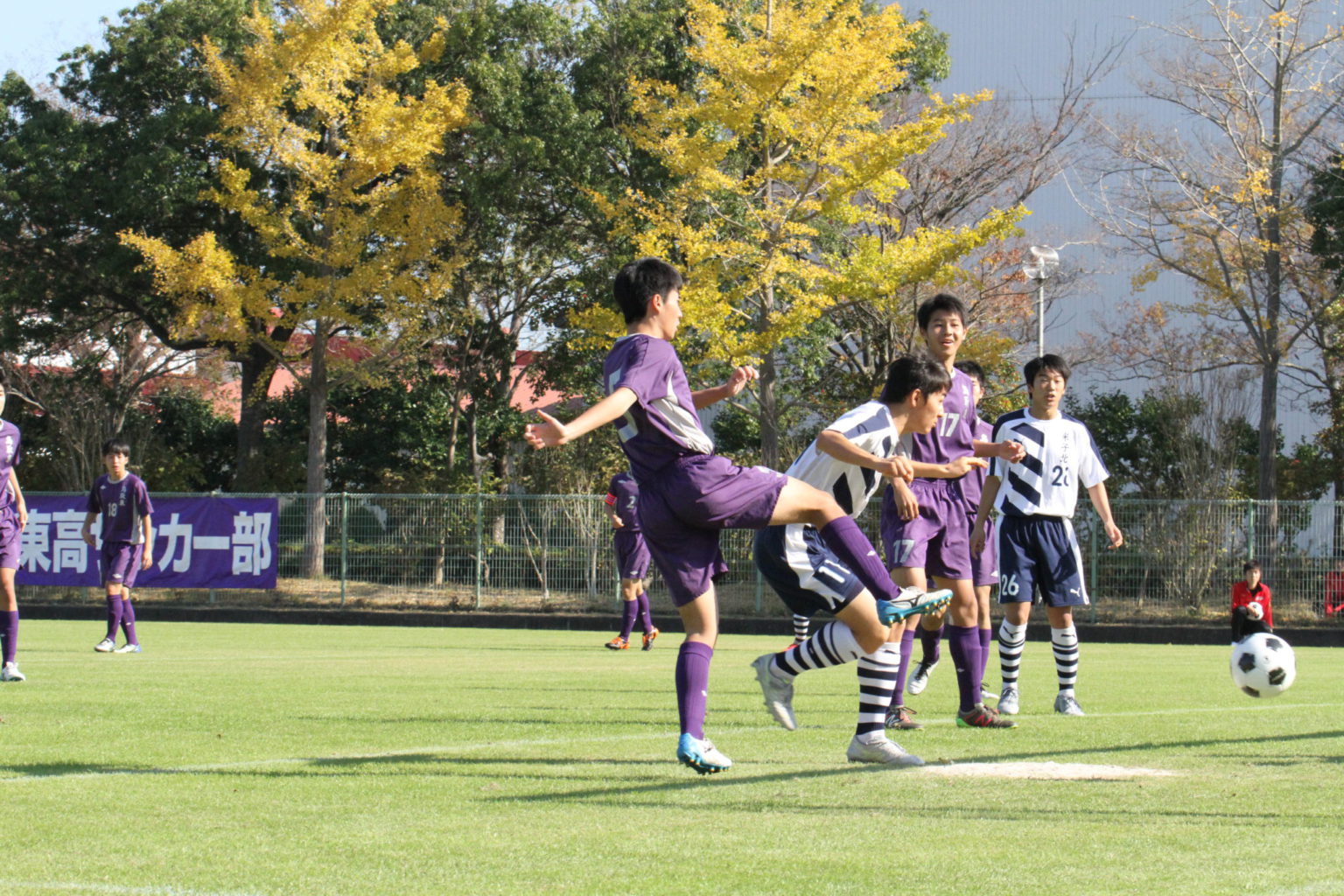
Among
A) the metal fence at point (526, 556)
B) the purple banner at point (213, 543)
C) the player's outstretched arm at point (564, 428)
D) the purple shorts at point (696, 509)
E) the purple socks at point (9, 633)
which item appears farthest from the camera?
the purple banner at point (213, 543)

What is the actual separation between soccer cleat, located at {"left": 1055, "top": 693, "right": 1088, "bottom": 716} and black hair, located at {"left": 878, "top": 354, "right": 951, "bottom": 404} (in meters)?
2.63

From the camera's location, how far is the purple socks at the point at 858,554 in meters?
5.53

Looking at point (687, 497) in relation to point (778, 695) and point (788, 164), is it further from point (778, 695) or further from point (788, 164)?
point (788, 164)

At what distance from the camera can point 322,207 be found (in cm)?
2597

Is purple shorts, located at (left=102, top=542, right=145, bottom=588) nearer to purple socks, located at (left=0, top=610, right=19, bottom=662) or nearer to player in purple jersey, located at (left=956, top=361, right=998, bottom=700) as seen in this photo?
purple socks, located at (left=0, top=610, right=19, bottom=662)

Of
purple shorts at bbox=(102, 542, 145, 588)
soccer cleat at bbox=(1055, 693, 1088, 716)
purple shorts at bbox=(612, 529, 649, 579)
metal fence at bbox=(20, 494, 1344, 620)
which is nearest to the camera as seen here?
soccer cleat at bbox=(1055, 693, 1088, 716)

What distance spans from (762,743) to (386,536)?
1736cm

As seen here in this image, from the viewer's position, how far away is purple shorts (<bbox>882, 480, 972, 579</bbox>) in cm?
730

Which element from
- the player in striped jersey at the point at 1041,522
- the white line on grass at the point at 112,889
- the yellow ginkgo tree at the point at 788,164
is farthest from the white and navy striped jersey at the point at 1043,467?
the yellow ginkgo tree at the point at 788,164

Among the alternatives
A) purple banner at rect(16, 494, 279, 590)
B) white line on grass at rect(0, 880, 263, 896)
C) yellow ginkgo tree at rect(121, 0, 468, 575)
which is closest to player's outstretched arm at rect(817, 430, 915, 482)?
white line on grass at rect(0, 880, 263, 896)

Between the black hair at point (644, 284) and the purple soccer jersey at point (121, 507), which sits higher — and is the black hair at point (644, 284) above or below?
above

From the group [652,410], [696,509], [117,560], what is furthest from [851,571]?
[117,560]

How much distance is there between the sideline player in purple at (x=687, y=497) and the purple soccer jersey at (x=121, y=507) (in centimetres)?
944

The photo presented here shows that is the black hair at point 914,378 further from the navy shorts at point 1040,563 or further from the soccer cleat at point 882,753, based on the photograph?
the navy shorts at point 1040,563
